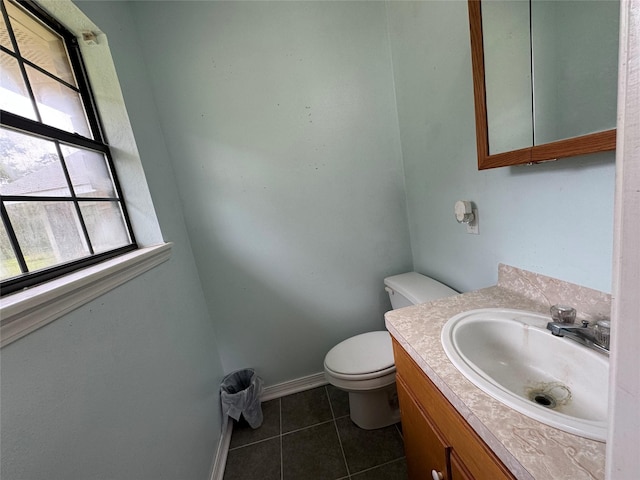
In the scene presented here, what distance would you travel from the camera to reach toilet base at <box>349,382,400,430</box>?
1.35m

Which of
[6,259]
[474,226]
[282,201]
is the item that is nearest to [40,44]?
[6,259]

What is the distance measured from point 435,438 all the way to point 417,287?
31.3 inches

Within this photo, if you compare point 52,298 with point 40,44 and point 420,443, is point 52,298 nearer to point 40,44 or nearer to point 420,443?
point 40,44

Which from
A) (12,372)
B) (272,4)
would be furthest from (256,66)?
(12,372)

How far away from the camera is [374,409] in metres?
1.36

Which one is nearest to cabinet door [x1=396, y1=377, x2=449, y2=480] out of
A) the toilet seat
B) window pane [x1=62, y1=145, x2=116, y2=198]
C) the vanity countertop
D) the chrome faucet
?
the vanity countertop

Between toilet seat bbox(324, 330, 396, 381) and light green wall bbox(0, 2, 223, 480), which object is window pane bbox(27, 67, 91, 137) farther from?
toilet seat bbox(324, 330, 396, 381)

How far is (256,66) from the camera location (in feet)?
4.59

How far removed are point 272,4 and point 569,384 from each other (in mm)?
2026

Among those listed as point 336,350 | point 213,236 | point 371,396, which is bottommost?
point 371,396

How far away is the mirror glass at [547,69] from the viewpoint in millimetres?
619

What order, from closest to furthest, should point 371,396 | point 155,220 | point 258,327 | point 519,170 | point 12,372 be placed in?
1. point 12,372
2. point 519,170
3. point 155,220
4. point 371,396
5. point 258,327

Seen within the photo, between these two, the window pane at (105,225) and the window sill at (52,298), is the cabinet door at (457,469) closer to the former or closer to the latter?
the window sill at (52,298)

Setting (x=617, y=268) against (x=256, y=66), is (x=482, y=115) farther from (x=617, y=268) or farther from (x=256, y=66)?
(x=256, y=66)
